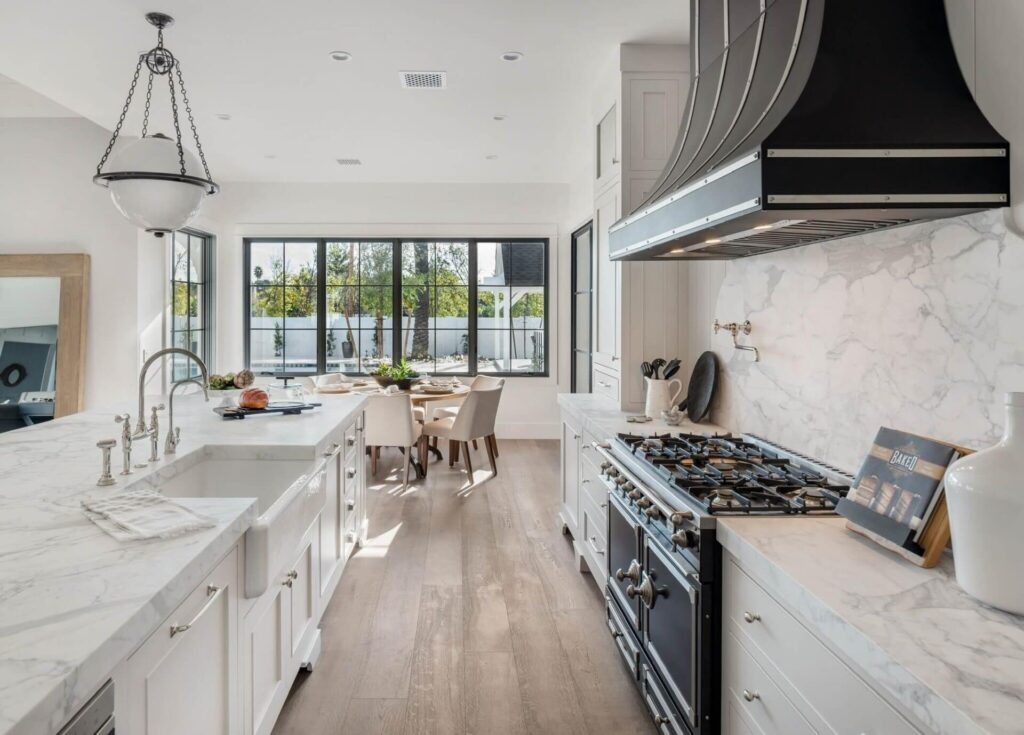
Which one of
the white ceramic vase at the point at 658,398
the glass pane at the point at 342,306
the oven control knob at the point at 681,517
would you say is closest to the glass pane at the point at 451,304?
the glass pane at the point at 342,306

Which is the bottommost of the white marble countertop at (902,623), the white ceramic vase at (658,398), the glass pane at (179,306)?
the white marble countertop at (902,623)

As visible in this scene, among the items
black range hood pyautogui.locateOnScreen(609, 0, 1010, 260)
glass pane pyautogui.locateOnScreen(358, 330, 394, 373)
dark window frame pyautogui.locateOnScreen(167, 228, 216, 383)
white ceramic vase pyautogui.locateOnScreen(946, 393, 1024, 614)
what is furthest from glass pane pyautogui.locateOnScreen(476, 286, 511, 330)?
white ceramic vase pyautogui.locateOnScreen(946, 393, 1024, 614)

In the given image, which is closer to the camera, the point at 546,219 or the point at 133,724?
the point at 133,724

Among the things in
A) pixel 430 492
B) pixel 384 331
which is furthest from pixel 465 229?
pixel 430 492

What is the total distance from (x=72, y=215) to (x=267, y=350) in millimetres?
2369

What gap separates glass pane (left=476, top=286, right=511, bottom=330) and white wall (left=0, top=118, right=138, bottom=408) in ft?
11.5

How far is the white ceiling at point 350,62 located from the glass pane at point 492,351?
2.37m

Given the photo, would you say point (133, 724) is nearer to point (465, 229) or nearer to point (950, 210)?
point (950, 210)

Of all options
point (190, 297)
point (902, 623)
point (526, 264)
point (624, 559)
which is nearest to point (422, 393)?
point (526, 264)

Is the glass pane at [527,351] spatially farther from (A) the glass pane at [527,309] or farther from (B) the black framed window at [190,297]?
(B) the black framed window at [190,297]

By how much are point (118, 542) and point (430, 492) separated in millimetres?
3884

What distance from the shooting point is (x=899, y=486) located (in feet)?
4.64

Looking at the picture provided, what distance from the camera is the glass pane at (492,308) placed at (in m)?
7.44

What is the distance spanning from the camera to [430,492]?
5133 mm
